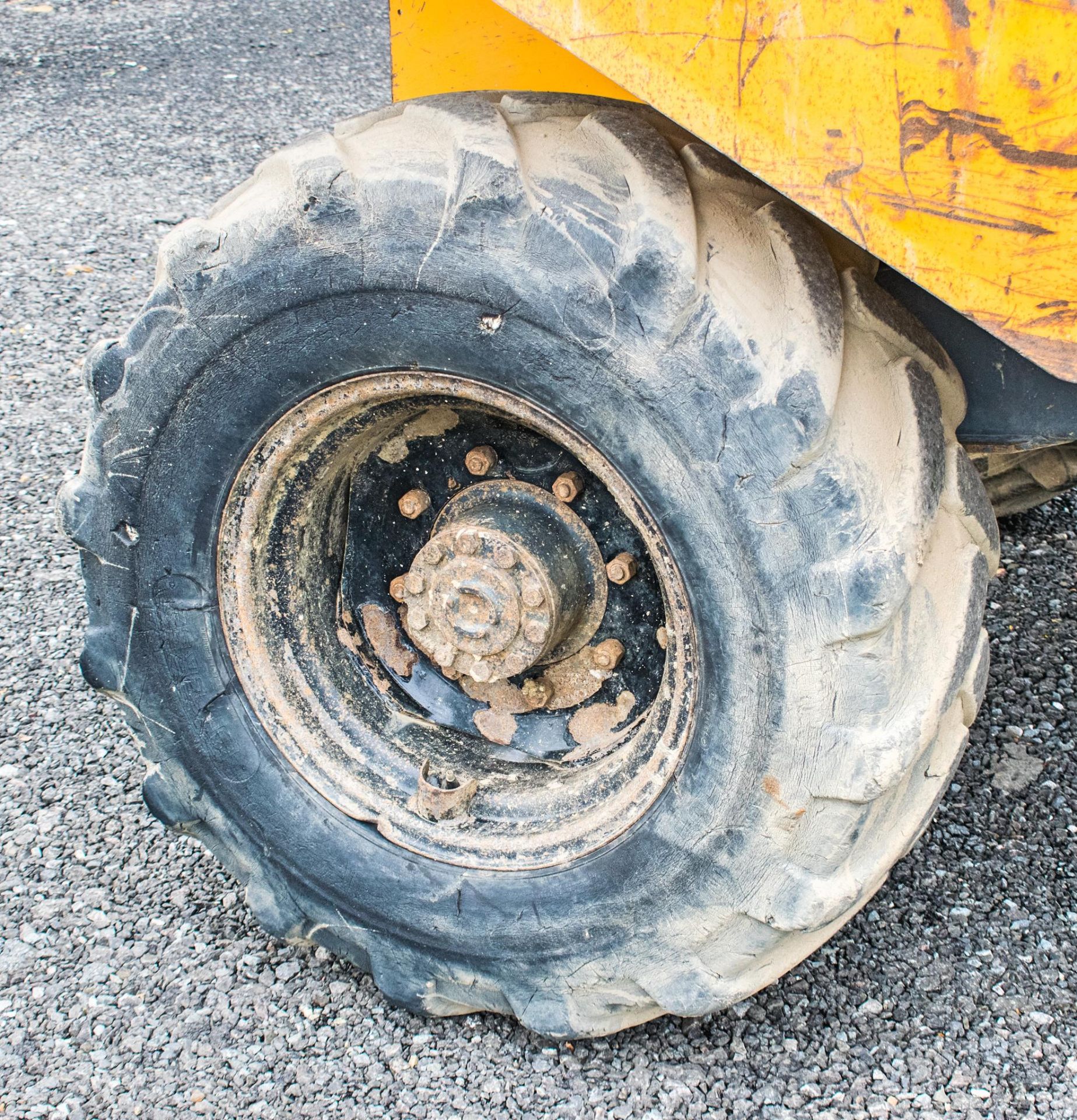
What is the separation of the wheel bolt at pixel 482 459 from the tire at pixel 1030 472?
2.75 feet

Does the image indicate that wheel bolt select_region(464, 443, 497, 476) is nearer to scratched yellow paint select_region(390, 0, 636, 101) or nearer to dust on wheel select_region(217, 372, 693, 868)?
dust on wheel select_region(217, 372, 693, 868)

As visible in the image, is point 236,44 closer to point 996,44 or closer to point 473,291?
point 473,291

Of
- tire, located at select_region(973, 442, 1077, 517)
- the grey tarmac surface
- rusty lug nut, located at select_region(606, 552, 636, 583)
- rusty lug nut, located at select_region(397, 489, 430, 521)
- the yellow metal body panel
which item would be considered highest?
the yellow metal body panel

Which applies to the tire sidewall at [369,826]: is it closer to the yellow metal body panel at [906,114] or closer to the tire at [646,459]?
the tire at [646,459]

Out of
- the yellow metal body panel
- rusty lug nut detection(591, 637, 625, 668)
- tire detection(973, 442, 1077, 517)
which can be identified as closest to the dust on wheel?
rusty lug nut detection(591, 637, 625, 668)

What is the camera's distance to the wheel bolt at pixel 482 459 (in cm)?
188

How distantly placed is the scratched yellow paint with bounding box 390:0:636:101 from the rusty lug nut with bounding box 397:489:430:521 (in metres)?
0.69

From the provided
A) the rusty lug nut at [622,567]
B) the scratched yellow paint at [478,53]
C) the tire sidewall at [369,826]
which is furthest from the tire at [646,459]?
the scratched yellow paint at [478,53]

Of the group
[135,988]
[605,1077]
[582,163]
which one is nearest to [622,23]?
[582,163]

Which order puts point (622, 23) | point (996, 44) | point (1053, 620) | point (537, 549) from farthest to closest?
1. point (1053, 620)
2. point (537, 549)
3. point (622, 23)
4. point (996, 44)

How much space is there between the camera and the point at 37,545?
3.09 meters

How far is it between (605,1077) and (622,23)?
1.48 meters

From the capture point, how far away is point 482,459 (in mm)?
1884

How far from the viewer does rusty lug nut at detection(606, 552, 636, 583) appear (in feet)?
5.99
